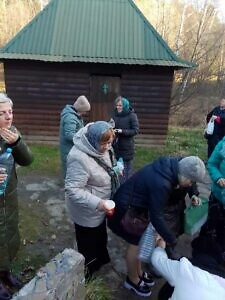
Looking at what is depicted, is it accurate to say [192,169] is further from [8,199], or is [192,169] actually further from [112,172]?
[8,199]

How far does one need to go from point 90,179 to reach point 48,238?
188cm

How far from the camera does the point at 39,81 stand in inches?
376

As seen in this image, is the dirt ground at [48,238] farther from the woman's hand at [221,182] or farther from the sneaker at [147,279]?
the woman's hand at [221,182]

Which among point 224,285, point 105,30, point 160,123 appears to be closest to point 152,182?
point 224,285

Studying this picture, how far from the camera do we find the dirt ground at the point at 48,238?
3.67 metres

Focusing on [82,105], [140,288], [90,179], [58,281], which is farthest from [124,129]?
[58,281]

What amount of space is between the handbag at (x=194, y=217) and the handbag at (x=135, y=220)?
42 centimetres

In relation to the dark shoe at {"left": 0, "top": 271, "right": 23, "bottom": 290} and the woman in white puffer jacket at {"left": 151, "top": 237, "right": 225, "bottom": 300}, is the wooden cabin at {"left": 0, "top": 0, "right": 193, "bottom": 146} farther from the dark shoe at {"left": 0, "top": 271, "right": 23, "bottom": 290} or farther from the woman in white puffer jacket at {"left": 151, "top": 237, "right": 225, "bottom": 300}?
the woman in white puffer jacket at {"left": 151, "top": 237, "right": 225, "bottom": 300}

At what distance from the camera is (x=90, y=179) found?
298cm

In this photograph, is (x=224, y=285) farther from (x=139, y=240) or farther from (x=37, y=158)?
(x=37, y=158)

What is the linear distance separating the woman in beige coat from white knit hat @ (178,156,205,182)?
0.67 meters

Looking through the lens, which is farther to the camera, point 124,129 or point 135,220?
point 124,129

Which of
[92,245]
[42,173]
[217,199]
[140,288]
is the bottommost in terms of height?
[42,173]

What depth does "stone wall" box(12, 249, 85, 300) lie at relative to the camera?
75.2 inches
